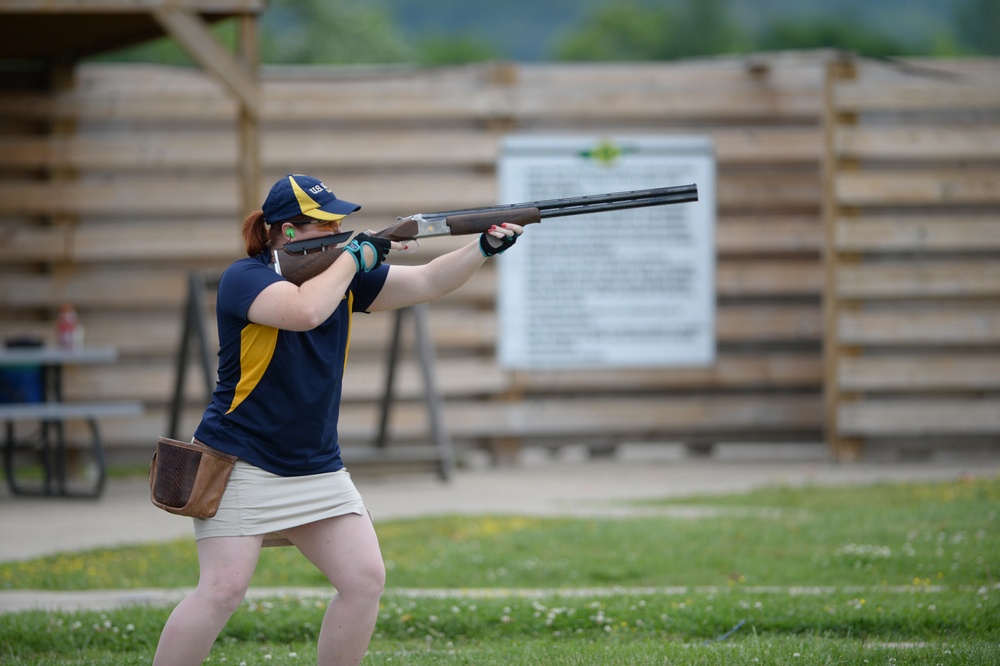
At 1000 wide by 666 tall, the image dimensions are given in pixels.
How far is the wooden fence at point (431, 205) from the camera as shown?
11.0 metres

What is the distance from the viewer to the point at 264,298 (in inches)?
168

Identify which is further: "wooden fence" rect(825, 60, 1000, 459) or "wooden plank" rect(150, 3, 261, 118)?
"wooden fence" rect(825, 60, 1000, 459)

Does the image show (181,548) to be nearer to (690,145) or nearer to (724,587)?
(724,587)

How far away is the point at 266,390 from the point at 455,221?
1.00 metres

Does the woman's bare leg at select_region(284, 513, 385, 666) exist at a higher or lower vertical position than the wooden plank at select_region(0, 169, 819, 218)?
lower

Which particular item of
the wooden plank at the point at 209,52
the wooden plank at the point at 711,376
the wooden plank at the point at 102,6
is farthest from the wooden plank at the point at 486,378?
the wooden plank at the point at 102,6

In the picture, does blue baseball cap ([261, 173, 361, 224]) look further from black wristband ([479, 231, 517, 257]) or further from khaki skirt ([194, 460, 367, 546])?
khaki skirt ([194, 460, 367, 546])

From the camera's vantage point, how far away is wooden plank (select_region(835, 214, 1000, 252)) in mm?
11094

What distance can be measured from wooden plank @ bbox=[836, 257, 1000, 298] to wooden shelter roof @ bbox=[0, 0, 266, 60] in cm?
549

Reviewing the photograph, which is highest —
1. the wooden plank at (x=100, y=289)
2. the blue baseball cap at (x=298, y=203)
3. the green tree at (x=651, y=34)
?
the green tree at (x=651, y=34)

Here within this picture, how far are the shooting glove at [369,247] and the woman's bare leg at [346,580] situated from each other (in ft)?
2.88

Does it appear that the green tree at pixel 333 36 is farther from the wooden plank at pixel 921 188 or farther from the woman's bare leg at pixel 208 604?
the woman's bare leg at pixel 208 604

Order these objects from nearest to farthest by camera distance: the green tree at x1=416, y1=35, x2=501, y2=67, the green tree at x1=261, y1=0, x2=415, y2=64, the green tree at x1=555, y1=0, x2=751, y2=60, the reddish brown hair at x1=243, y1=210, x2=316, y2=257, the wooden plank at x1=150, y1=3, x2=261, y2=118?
1. the reddish brown hair at x1=243, y1=210, x2=316, y2=257
2. the wooden plank at x1=150, y1=3, x2=261, y2=118
3. the green tree at x1=261, y1=0, x2=415, y2=64
4. the green tree at x1=416, y1=35, x2=501, y2=67
5. the green tree at x1=555, y1=0, x2=751, y2=60

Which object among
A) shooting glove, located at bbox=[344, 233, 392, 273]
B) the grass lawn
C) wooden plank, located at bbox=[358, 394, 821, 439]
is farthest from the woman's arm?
wooden plank, located at bbox=[358, 394, 821, 439]
